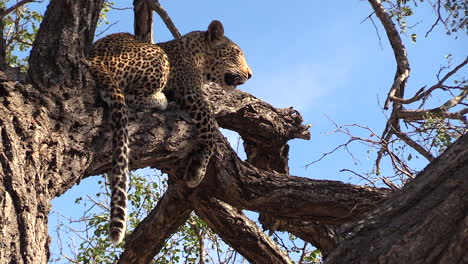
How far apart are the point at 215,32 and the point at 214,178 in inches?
82.0

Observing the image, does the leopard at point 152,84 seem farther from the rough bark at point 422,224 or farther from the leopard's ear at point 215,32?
the rough bark at point 422,224

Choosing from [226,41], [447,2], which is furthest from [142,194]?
[447,2]

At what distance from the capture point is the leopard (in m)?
5.36

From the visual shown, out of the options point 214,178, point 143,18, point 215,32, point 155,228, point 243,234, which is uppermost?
point 143,18

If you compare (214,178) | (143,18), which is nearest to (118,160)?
(214,178)

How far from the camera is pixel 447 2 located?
8500 millimetres

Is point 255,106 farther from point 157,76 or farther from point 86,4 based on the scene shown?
point 86,4

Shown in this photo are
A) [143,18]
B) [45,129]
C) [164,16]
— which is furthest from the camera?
[164,16]

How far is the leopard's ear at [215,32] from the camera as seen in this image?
790cm

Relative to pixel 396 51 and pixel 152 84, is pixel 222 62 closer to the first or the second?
pixel 152 84

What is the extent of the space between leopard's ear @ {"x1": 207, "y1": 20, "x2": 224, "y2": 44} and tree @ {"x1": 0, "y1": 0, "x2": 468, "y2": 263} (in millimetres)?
766

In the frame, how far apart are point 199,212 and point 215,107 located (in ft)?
3.41

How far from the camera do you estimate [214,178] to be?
6395 mm

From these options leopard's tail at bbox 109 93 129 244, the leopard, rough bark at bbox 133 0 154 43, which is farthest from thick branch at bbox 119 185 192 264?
rough bark at bbox 133 0 154 43
